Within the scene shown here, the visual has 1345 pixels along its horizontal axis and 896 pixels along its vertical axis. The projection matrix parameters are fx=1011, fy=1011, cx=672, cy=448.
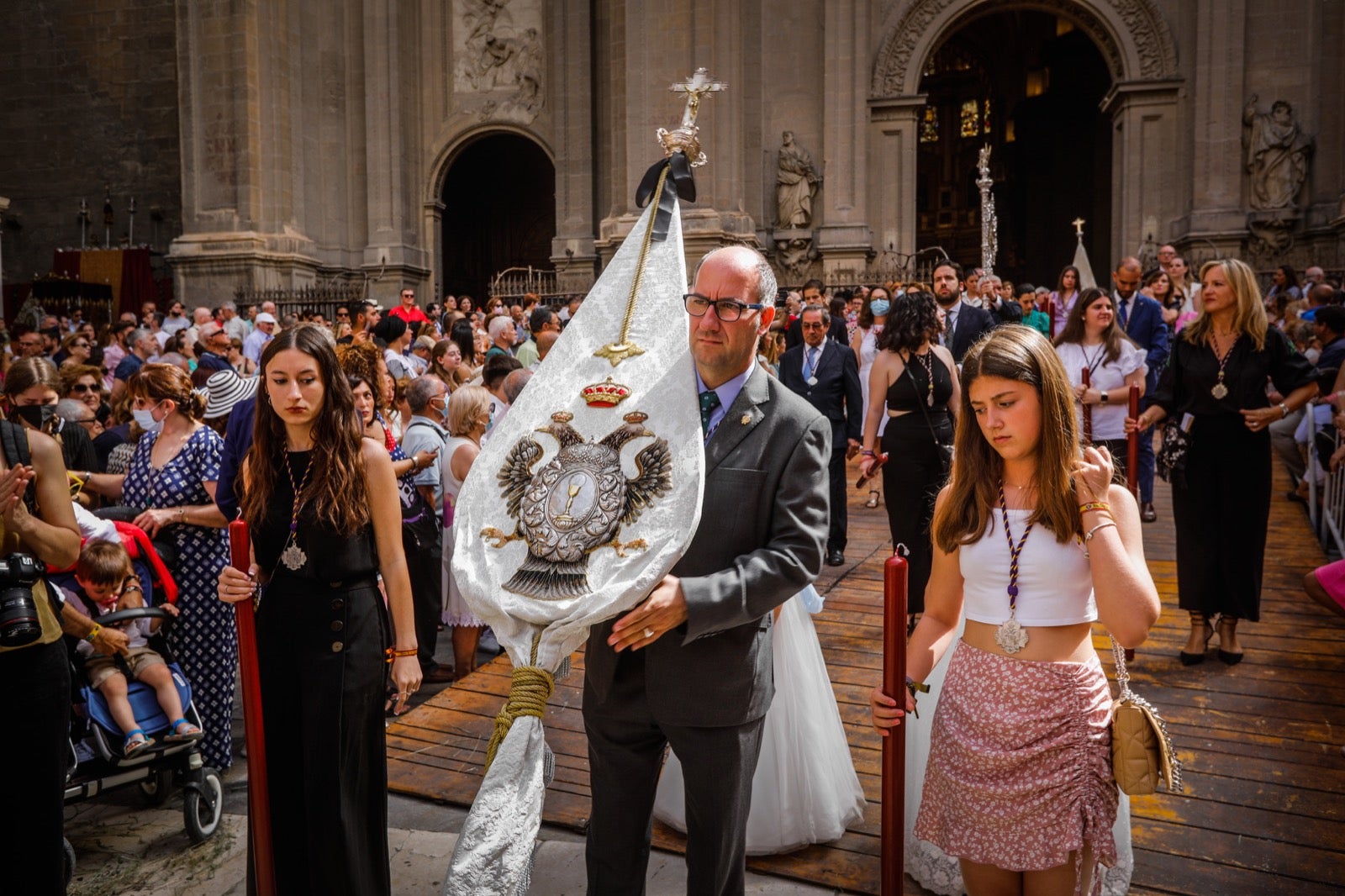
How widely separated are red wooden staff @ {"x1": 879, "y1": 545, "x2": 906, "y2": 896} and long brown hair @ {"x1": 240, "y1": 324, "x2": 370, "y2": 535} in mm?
1700

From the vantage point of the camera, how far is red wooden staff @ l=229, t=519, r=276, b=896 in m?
2.68

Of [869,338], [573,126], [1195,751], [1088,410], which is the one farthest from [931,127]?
[1195,751]

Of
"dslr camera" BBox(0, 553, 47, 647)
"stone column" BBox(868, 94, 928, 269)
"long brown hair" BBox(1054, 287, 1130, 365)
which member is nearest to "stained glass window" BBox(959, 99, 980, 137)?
"stone column" BBox(868, 94, 928, 269)

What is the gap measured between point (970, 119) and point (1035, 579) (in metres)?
28.2

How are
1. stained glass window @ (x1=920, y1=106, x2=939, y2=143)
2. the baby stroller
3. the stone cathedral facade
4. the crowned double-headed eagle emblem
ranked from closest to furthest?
the crowned double-headed eagle emblem < the baby stroller < the stone cathedral facade < stained glass window @ (x1=920, y1=106, x2=939, y2=143)

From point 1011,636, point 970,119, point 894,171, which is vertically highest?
point 970,119

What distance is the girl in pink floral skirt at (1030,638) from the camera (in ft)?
7.62

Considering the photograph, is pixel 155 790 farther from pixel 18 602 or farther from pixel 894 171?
pixel 894 171

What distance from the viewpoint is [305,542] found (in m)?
3.07

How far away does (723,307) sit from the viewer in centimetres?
254

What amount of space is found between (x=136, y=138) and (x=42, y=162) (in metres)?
2.62

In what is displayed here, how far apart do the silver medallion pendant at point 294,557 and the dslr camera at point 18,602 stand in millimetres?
667

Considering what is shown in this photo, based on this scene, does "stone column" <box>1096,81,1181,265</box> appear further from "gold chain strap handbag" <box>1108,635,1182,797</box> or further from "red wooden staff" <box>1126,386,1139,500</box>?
"gold chain strap handbag" <box>1108,635,1182,797</box>

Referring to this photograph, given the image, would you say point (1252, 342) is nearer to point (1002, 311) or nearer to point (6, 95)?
point (1002, 311)
